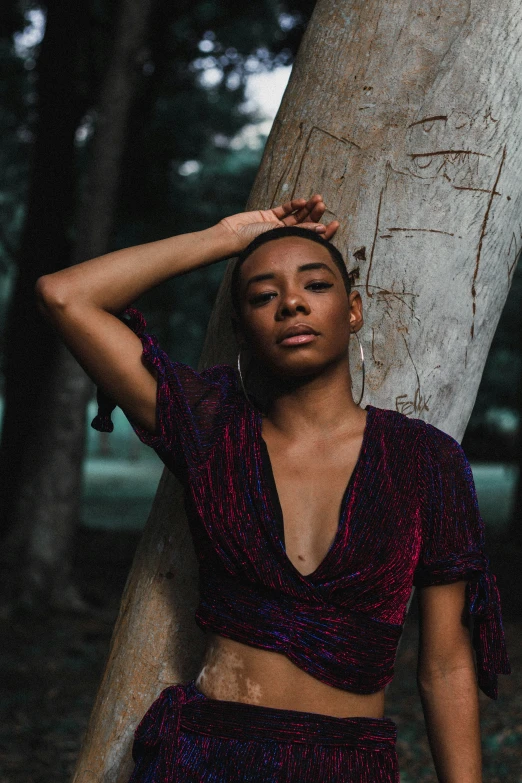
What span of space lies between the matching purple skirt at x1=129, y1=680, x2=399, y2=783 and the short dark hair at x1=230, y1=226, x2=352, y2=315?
0.92 meters

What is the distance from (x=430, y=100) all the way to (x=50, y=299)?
103 cm

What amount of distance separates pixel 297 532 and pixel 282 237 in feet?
2.27

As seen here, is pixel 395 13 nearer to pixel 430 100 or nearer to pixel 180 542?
pixel 430 100

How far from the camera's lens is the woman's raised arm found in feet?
6.79

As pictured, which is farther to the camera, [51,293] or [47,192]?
[47,192]

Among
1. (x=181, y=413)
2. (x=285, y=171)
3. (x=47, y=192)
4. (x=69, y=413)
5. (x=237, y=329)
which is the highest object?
(x=285, y=171)

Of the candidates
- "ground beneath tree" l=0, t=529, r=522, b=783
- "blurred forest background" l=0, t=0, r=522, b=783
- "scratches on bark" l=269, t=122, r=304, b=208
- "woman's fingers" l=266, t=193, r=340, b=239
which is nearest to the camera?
"woman's fingers" l=266, t=193, r=340, b=239

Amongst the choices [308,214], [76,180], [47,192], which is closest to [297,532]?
[308,214]

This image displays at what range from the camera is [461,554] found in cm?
196

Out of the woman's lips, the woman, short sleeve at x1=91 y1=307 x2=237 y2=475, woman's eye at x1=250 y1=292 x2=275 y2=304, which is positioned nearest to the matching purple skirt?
the woman

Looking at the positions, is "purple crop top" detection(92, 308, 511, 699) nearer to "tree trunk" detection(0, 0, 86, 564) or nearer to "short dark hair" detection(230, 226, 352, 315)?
"short dark hair" detection(230, 226, 352, 315)

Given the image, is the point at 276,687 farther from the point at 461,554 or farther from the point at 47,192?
the point at 47,192

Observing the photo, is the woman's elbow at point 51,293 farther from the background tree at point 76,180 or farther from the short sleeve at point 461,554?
the background tree at point 76,180

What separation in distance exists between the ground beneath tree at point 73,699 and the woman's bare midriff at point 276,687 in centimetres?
369
